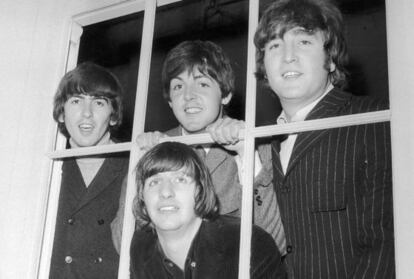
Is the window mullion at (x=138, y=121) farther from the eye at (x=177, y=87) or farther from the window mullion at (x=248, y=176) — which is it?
the window mullion at (x=248, y=176)

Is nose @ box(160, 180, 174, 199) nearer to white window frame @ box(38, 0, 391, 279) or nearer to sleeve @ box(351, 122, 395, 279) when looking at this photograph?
white window frame @ box(38, 0, 391, 279)

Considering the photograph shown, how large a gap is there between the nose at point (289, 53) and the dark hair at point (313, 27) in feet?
0.09

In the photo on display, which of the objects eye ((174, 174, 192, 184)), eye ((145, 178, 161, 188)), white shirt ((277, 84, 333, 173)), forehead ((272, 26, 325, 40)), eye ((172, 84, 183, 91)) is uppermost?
forehead ((272, 26, 325, 40))

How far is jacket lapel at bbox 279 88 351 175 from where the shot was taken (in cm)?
89

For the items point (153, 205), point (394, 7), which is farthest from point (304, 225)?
point (394, 7)

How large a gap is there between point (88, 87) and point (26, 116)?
0.17 metres

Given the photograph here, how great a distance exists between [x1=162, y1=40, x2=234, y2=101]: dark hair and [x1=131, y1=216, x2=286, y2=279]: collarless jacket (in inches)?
13.8

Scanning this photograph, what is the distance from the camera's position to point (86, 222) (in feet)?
3.75

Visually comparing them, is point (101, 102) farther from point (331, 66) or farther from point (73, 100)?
point (331, 66)

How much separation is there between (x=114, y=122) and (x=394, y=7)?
72 centimetres

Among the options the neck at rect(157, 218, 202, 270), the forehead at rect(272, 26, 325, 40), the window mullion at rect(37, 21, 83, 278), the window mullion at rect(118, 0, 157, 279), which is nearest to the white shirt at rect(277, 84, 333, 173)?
the forehead at rect(272, 26, 325, 40)

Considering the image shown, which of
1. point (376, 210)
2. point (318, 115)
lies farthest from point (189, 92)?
point (376, 210)

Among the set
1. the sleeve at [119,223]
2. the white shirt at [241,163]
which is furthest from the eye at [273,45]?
the sleeve at [119,223]

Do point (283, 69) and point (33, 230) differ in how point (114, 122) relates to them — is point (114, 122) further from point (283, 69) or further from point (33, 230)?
point (283, 69)
